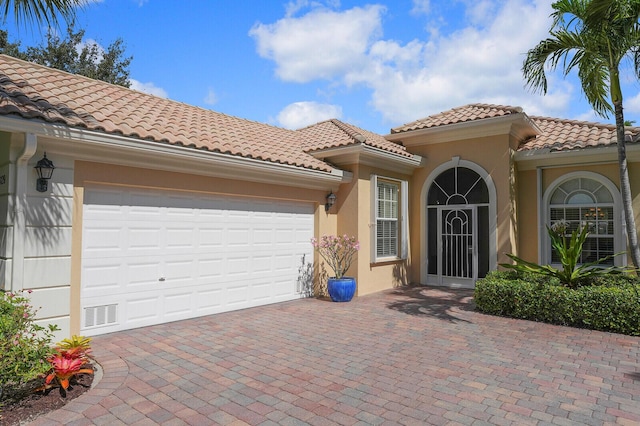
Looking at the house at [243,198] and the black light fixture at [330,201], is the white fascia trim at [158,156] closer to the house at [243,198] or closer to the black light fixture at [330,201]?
the house at [243,198]

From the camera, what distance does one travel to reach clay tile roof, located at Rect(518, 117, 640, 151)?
10.2m

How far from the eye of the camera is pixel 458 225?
460 inches

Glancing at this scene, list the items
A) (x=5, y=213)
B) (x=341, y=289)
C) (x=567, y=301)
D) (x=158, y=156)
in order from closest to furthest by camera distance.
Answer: (x=5, y=213) → (x=158, y=156) → (x=567, y=301) → (x=341, y=289)

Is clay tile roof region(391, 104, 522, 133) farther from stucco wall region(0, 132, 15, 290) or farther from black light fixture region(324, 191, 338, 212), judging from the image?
stucco wall region(0, 132, 15, 290)

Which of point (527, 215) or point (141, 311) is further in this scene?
point (527, 215)

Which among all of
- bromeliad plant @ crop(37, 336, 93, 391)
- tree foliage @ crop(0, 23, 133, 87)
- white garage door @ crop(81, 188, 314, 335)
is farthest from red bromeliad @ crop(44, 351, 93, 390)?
tree foliage @ crop(0, 23, 133, 87)

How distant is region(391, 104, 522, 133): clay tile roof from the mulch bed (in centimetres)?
1020

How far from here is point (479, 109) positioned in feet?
39.6

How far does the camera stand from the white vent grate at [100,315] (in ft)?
21.3

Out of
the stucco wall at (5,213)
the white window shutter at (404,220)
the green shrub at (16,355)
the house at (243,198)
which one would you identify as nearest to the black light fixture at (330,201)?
the house at (243,198)

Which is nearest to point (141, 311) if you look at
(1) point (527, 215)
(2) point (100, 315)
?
(2) point (100, 315)

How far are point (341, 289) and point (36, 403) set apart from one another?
254 inches

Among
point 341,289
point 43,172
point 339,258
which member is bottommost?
point 341,289

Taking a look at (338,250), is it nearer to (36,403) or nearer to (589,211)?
(589,211)
